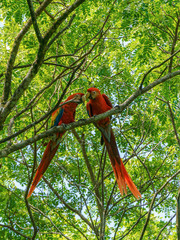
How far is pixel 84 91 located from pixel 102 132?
789 mm

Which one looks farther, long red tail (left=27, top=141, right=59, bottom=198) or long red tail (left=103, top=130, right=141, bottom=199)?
long red tail (left=103, top=130, right=141, bottom=199)

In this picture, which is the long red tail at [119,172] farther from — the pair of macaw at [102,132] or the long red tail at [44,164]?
the long red tail at [44,164]

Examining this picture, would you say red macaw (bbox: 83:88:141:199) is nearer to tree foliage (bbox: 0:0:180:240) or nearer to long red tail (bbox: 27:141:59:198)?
tree foliage (bbox: 0:0:180:240)

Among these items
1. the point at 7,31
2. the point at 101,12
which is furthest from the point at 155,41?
the point at 7,31

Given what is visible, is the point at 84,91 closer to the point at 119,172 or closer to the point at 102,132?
the point at 102,132

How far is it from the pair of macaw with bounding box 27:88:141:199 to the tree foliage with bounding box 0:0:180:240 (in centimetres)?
17

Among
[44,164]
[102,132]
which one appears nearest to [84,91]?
[102,132]

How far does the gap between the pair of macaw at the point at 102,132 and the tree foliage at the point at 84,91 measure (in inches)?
6.5

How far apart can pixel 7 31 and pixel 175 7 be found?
2771 mm

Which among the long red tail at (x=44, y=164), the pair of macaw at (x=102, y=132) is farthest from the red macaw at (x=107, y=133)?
the long red tail at (x=44, y=164)

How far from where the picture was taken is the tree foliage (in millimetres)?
3131

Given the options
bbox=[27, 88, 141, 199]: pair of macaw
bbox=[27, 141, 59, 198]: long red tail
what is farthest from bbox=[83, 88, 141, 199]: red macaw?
bbox=[27, 141, 59, 198]: long red tail

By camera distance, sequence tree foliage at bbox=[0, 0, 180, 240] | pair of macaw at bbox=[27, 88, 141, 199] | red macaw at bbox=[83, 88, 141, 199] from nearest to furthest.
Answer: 1. tree foliage at bbox=[0, 0, 180, 240]
2. pair of macaw at bbox=[27, 88, 141, 199]
3. red macaw at bbox=[83, 88, 141, 199]

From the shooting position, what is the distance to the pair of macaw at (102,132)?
366 centimetres
